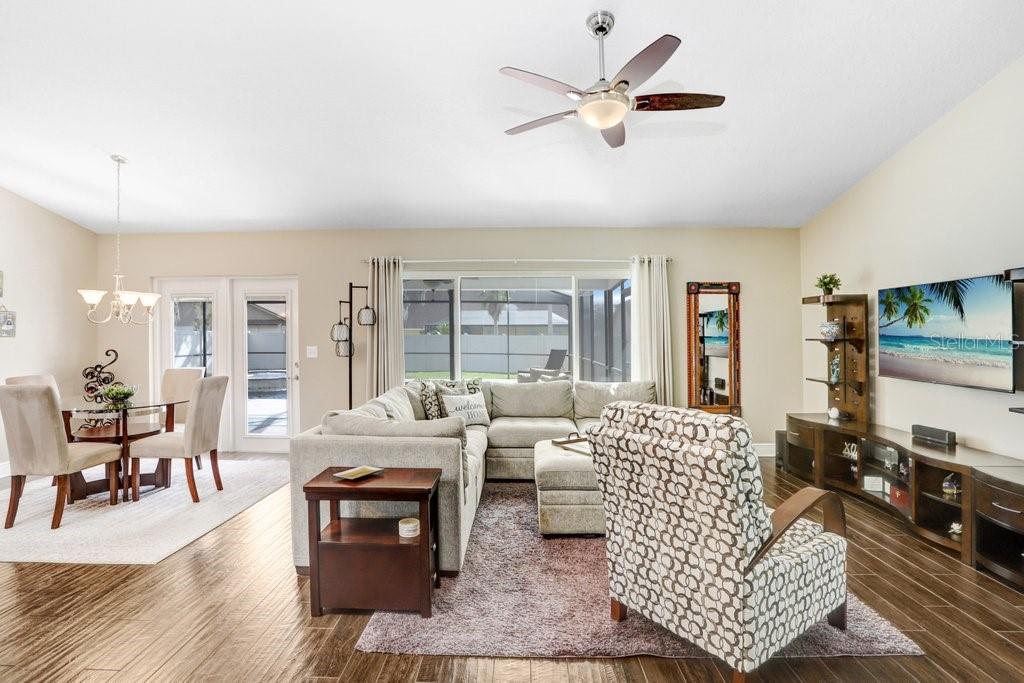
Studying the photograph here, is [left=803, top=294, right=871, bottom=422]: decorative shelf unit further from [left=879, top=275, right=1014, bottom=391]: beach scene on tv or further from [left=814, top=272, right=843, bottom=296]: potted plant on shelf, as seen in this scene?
[left=879, top=275, right=1014, bottom=391]: beach scene on tv

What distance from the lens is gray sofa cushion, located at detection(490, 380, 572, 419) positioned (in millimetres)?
5246

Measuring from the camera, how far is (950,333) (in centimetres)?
344

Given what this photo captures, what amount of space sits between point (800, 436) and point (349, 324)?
4606 millimetres

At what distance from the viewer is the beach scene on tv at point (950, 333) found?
3.08 meters

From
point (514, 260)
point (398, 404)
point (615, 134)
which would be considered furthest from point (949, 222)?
point (398, 404)

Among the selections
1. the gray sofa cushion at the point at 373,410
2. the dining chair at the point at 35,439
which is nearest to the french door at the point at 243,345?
the dining chair at the point at 35,439

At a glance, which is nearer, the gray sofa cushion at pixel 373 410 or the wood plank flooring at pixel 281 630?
the wood plank flooring at pixel 281 630

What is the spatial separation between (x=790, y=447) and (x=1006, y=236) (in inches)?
91.7

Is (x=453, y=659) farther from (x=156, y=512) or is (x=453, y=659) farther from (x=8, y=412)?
(x=8, y=412)

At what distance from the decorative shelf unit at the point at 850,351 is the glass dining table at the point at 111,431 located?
5659 millimetres

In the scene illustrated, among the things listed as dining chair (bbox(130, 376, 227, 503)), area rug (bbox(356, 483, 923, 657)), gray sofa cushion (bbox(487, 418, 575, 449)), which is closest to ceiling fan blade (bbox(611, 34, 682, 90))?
area rug (bbox(356, 483, 923, 657))

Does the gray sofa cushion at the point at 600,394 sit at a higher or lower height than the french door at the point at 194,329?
lower

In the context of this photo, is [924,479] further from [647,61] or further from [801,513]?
[647,61]

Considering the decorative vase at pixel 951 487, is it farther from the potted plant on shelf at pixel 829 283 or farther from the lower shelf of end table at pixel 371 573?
the lower shelf of end table at pixel 371 573
